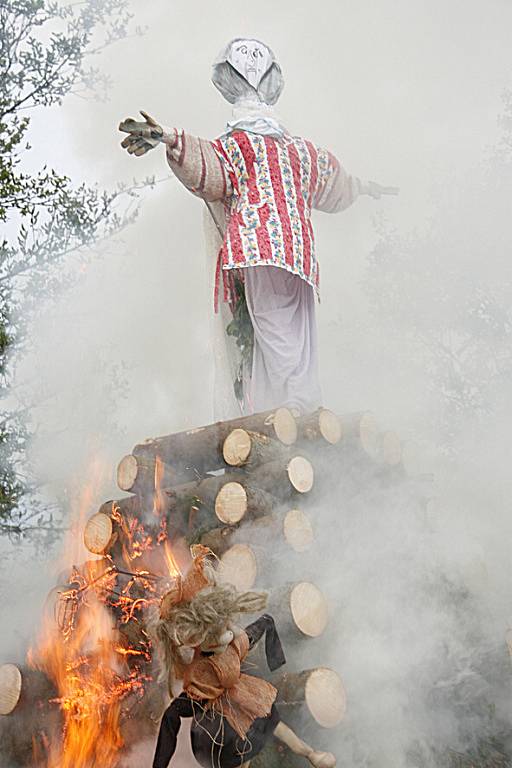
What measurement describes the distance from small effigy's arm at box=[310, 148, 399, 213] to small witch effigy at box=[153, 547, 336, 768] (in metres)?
2.93

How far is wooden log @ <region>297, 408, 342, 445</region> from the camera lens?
11.9 ft

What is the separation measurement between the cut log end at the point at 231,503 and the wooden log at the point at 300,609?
0.44 m

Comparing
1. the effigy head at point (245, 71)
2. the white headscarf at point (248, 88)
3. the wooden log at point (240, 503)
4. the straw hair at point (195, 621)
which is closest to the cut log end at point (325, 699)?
the straw hair at point (195, 621)

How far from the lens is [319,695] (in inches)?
102

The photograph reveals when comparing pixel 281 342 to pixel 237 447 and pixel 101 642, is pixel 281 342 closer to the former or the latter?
pixel 237 447

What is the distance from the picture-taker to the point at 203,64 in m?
7.01

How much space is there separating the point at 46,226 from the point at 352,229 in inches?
112

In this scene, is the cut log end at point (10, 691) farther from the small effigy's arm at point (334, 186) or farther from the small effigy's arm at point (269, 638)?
the small effigy's arm at point (334, 186)

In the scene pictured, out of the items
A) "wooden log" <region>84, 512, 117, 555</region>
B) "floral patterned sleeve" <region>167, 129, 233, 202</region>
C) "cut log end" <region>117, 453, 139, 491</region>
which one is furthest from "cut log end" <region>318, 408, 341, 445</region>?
"floral patterned sleeve" <region>167, 129, 233, 202</region>

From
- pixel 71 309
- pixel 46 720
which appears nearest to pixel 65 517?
pixel 71 309

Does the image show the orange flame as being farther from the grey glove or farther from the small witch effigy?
the grey glove

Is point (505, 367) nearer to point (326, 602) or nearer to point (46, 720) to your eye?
point (326, 602)

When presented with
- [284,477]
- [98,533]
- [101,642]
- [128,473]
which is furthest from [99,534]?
[284,477]

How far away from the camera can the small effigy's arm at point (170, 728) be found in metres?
2.46
